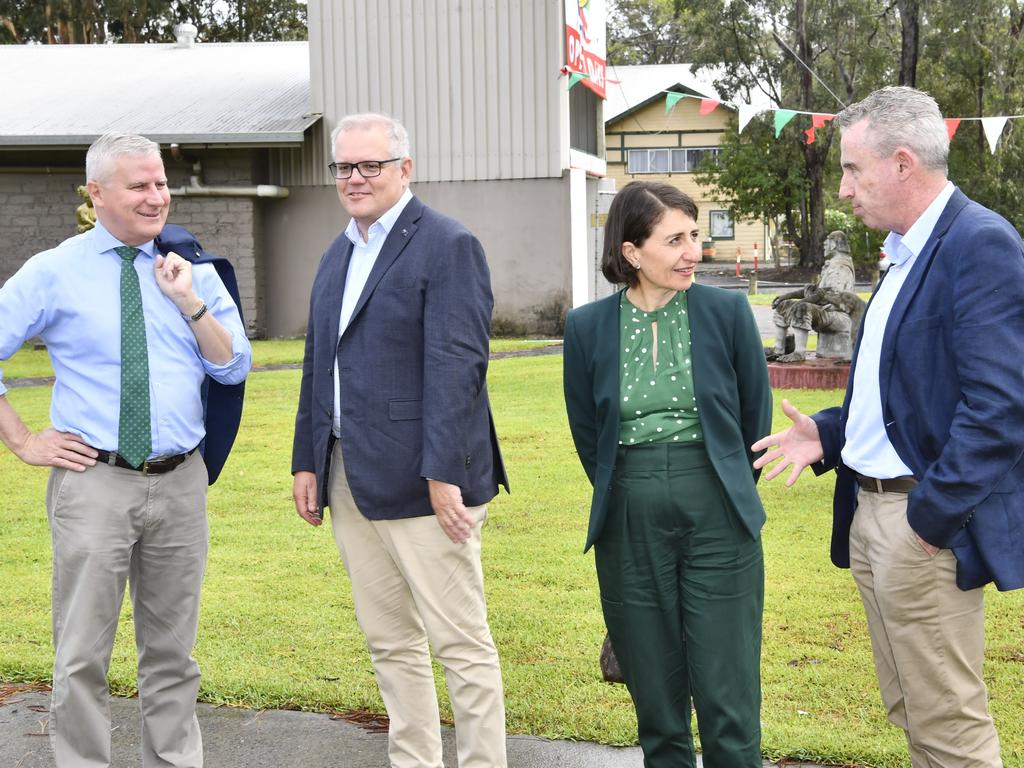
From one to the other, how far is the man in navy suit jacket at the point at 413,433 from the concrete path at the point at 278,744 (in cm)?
47

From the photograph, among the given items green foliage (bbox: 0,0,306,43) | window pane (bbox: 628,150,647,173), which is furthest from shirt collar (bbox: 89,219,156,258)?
window pane (bbox: 628,150,647,173)

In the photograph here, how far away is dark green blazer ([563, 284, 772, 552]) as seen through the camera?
3.33 m

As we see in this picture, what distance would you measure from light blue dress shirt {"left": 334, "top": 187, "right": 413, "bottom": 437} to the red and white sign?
1546 centimetres

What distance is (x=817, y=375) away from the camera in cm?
1288

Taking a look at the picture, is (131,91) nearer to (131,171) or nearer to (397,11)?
(397,11)

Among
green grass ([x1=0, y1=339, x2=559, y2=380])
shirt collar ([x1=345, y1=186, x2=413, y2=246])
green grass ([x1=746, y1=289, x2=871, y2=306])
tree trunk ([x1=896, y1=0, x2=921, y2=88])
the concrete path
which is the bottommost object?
green grass ([x1=746, y1=289, x2=871, y2=306])

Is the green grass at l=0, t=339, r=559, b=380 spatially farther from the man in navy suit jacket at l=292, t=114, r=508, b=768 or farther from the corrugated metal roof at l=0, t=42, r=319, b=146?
the man in navy suit jacket at l=292, t=114, r=508, b=768

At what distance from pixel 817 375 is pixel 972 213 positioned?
10152 millimetres

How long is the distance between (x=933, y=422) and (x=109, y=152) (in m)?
2.42

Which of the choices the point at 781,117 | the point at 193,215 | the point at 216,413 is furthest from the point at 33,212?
the point at 216,413

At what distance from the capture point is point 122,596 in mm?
3674

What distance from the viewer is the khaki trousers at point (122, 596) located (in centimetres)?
356

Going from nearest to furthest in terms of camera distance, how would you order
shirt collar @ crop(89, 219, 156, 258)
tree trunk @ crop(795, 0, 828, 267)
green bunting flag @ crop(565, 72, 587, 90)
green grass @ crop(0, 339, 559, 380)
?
shirt collar @ crop(89, 219, 156, 258) → green grass @ crop(0, 339, 559, 380) → green bunting flag @ crop(565, 72, 587, 90) → tree trunk @ crop(795, 0, 828, 267)

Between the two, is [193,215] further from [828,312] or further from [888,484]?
[888,484]
